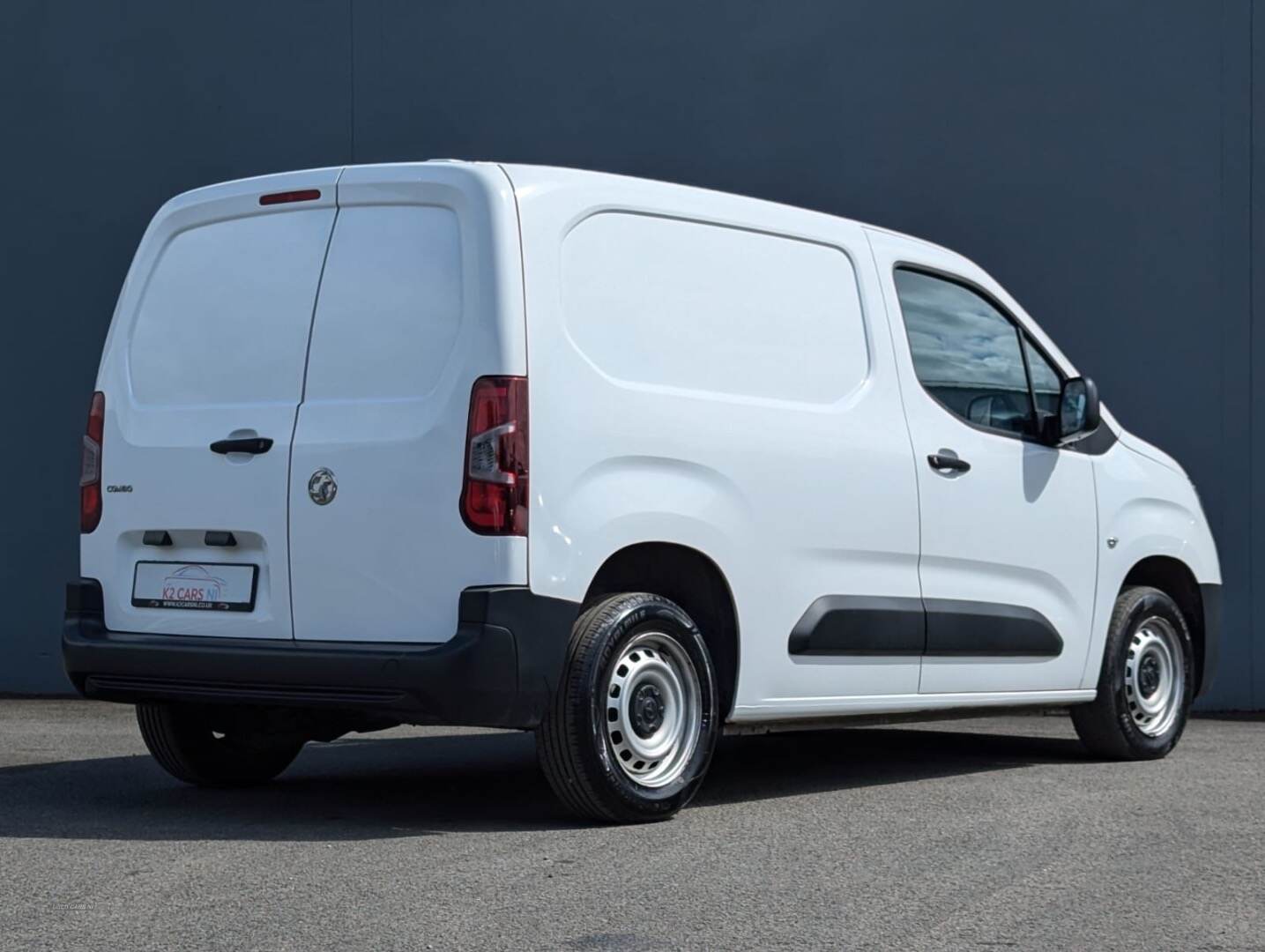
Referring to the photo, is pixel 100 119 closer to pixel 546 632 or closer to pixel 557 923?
pixel 546 632

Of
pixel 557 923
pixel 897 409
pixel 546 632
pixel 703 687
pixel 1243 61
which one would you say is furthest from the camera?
pixel 1243 61

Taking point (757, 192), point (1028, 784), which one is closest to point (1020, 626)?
point (1028, 784)

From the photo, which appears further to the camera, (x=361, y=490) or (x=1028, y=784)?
(x=1028, y=784)

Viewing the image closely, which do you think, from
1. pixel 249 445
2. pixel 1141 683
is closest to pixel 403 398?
pixel 249 445

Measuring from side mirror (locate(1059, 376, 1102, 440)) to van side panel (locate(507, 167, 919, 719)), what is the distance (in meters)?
1.01

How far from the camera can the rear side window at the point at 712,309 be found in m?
5.85

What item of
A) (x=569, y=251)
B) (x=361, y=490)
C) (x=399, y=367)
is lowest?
(x=361, y=490)

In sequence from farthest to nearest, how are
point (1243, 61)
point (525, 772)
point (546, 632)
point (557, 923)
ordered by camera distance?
point (1243, 61) → point (525, 772) → point (546, 632) → point (557, 923)

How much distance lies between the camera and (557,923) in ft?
14.1

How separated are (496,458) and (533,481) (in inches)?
4.9

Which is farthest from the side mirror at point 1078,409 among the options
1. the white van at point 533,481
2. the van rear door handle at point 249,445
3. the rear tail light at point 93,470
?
the rear tail light at point 93,470

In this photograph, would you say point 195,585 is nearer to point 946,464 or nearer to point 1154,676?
point 946,464

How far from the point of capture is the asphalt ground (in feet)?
14.0

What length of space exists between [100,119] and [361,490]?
6575 millimetres
